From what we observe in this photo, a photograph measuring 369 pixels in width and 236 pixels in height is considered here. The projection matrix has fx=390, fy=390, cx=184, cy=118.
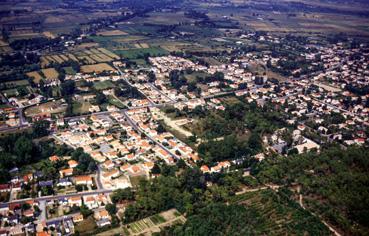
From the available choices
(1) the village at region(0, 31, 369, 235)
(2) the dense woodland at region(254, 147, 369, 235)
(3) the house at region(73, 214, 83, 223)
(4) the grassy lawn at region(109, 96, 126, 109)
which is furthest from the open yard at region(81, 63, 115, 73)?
(3) the house at region(73, 214, 83, 223)

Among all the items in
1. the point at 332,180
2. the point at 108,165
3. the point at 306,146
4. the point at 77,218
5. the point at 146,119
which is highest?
the point at 332,180

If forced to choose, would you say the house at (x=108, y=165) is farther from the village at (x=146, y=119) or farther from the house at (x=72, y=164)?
the house at (x=72, y=164)

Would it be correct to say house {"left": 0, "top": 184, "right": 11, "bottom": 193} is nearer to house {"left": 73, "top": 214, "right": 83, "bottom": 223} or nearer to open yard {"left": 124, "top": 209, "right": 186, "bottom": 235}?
house {"left": 73, "top": 214, "right": 83, "bottom": 223}

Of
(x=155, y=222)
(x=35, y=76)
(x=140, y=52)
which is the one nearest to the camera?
(x=155, y=222)

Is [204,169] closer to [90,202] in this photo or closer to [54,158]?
[90,202]

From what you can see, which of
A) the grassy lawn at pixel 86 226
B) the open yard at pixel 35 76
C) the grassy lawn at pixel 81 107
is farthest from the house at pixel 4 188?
the open yard at pixel 35 76

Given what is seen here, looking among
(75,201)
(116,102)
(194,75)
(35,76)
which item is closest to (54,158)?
(75,201)
